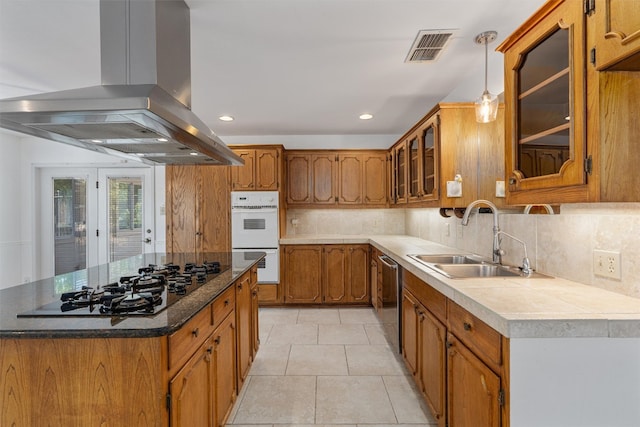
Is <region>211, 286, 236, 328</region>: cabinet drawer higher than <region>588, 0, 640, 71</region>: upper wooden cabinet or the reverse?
the reverse

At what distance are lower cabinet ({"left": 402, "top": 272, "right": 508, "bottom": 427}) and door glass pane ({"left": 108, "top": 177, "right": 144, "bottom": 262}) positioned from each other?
419cm

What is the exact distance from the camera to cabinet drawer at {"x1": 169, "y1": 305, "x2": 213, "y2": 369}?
122cm

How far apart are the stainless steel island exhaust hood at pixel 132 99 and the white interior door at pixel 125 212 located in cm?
320

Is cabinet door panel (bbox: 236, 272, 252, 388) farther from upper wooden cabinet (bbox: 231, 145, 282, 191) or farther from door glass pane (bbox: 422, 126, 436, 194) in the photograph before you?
upper wooden cabinet (bbox: 231, 145, 282, 191)

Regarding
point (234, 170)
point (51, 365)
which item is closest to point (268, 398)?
point (51, 365)

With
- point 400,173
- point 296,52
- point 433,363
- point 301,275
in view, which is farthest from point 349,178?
point 433,363

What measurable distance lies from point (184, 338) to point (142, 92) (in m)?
1.10

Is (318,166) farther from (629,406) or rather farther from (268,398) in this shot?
(629,406)

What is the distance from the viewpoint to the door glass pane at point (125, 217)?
491 centimetres

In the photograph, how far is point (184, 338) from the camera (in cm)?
131

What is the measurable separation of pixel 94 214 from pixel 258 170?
2660 millimetres

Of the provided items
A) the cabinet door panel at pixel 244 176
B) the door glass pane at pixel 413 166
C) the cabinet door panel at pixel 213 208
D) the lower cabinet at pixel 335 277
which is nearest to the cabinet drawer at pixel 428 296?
the door glass pane at pixel 413 166

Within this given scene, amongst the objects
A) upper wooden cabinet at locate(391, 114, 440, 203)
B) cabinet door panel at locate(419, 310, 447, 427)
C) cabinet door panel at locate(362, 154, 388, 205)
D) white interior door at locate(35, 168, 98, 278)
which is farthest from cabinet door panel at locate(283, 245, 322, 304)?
white interior door at locate(35, 168, 98, 278)

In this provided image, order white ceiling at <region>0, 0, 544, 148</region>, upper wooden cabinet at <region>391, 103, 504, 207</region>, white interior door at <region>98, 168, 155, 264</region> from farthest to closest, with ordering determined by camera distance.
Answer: white interior door at <region>98, 168, 155, 264</region>, upper wooden cabinet at <region>391, 103, 504, 207</region>, white ceiling at <region>0, 0, 544, 148</region>
